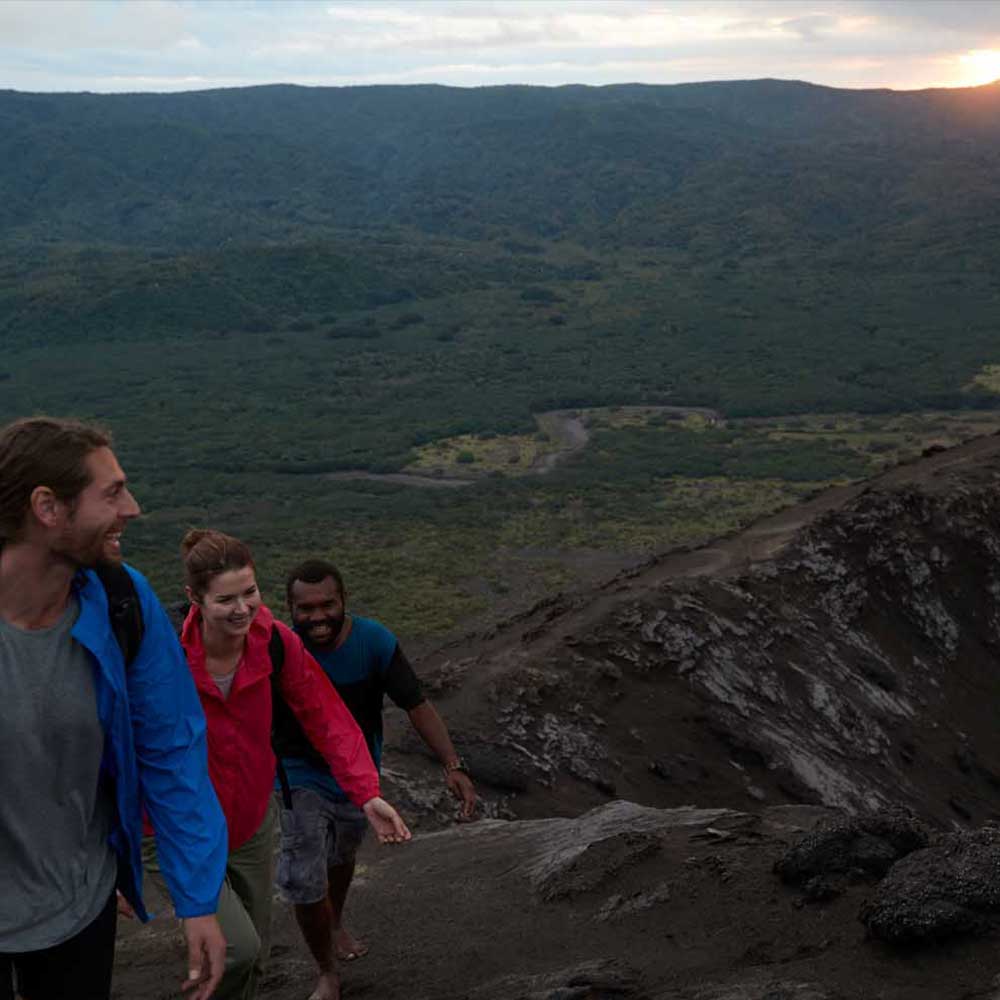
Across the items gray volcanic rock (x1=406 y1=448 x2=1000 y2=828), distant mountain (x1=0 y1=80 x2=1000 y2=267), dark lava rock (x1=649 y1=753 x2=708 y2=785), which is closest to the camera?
gray volcanic rock (x1=406 y1=448 x2=1000 y2=828)

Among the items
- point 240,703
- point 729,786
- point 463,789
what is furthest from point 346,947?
point 729,786

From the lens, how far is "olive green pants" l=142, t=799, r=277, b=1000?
12.3ft

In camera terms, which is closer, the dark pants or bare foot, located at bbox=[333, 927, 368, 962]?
the dark pants

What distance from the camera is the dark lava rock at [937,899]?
16.1ft

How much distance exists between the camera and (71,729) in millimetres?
3014

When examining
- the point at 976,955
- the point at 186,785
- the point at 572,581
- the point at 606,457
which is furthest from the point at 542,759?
the point at 606,457

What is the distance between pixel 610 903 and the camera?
6133mm

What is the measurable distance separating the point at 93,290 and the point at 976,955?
96.0 metres

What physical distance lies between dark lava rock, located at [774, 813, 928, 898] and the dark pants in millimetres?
3322

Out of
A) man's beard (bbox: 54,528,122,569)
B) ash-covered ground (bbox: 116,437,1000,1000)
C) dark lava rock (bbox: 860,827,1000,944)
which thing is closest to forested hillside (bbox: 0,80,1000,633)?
ash-covered ground (bbox: 116,437,1000,1000)

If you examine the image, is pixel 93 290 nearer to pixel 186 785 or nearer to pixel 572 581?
pixel 572 581

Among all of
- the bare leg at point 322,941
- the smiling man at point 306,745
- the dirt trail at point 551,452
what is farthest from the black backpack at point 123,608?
the dirt trail at point 551,452

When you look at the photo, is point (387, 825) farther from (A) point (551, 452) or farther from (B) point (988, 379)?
(B) point (988, 379)

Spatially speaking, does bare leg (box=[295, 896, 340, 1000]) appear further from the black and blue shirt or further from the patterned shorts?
the black and blue shirt
